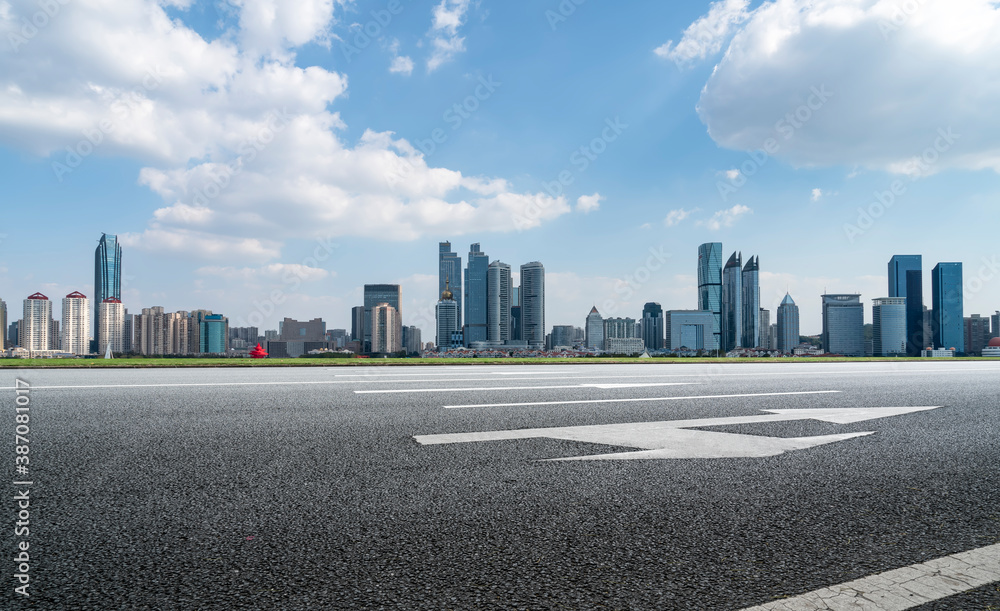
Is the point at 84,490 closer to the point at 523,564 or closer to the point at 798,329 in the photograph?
the point at 523,564

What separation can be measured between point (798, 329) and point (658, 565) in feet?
554

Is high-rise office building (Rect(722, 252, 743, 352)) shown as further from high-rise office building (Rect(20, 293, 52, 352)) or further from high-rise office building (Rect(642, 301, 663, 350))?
high-rise office building (Rect(20, 293, 52, 352))

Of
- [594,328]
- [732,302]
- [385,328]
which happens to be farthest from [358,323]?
[732,302]

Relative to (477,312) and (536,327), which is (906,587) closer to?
(536,327)

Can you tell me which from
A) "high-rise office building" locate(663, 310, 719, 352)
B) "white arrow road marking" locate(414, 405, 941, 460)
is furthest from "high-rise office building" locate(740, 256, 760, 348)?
"white arrow road marking" locate(414, 405, 941, 460)

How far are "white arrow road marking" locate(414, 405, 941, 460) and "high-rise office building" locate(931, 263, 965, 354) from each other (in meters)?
120

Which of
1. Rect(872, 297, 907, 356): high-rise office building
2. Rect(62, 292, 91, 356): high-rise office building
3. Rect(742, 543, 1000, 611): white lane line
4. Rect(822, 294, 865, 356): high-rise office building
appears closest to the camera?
Rect(742, 543, 1000, 611): white lane line

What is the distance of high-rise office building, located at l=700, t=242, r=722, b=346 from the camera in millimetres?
172625

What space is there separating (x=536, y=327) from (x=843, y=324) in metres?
95.2

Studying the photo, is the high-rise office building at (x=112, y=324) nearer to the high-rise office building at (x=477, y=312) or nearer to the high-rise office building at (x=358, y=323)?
the high-rise office building at (x=358, y=323)

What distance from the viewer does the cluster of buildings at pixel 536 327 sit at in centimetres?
5372

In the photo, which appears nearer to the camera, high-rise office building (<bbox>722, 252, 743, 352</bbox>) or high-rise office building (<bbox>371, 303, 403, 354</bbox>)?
high-rise office building (<bbox>371, 303, 403, 354</bbox>)

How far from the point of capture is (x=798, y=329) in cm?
14800

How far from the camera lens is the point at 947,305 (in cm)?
9938
